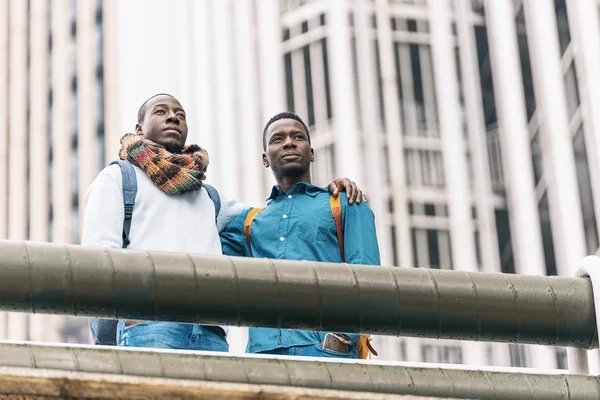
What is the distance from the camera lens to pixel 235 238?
819 cm

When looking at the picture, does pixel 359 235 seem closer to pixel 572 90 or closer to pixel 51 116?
pixel 572 90

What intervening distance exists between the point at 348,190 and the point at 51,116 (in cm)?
7644

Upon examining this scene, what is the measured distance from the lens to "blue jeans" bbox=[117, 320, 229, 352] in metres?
7.29

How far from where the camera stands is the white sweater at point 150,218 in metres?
7.67

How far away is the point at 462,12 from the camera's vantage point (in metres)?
41.3

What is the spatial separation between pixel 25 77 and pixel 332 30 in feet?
154

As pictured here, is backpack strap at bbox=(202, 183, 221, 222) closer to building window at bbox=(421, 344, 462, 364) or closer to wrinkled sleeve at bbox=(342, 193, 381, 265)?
wrinkled sleeve at bbox=(342, 193, 381, 265)

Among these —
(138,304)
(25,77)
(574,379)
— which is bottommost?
(574,379)

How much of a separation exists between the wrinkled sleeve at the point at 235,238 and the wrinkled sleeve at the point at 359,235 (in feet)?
1.82

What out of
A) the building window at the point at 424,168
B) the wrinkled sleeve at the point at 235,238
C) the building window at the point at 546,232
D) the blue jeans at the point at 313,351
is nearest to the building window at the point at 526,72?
the building window at the point at 546,232

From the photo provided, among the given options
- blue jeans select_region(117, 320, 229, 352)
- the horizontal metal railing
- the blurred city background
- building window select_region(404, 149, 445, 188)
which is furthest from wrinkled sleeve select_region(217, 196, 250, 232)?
building window select_region(404, 149, 445, 188)

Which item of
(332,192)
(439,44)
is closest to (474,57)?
(439,44)

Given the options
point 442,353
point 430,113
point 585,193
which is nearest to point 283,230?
point 585,193

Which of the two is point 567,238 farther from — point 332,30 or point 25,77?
point 25,77
